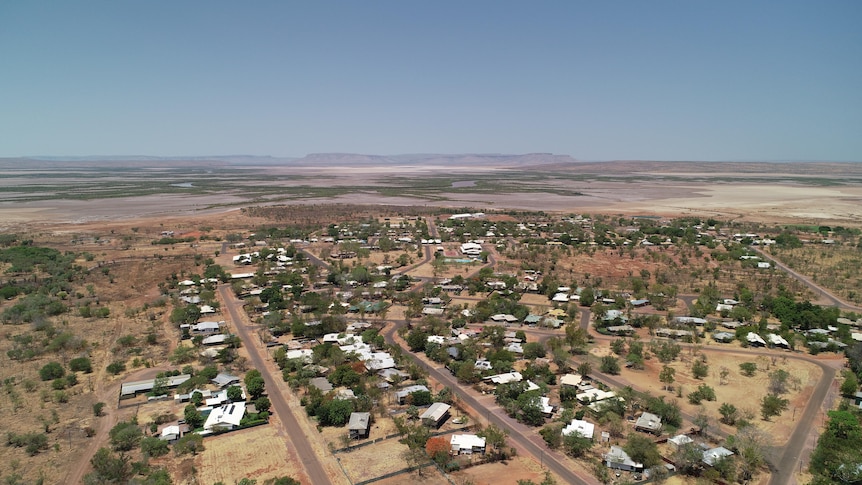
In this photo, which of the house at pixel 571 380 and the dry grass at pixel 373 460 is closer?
the dry grass at pixel 373 460

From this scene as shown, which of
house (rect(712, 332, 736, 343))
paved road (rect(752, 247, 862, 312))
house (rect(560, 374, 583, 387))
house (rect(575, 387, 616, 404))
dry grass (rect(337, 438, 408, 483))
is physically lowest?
dry grass (rect(337, 438, 408, 483))

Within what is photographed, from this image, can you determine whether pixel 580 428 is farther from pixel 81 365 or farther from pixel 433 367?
pixel 81 365

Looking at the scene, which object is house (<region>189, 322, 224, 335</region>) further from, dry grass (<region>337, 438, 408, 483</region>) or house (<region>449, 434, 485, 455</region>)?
house (<region>449, 434, 485, 455</region>)

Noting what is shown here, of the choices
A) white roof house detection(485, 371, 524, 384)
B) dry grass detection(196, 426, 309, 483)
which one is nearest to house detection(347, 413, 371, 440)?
dry grass detection(196, 426, 309, 483)

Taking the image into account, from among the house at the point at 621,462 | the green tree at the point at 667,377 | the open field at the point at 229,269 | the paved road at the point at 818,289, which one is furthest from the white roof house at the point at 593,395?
the paved road at the point at 818,289

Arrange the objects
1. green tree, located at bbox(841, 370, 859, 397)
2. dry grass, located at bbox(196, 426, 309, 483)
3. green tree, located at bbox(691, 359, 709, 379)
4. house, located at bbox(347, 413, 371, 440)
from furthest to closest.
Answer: green tree, located at bbox(691, 359, 709, 379)
green tree, located at bbox(841, 370, 859, 397)
house, located at bbox(347, 413, 371, 440)
dry grass, located at bbox(196, 426, 309, 483)

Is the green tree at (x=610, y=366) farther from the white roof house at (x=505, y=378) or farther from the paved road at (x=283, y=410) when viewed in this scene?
the paved road at (x=283, y=410)

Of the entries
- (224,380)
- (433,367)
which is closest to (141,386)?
(224,380)
